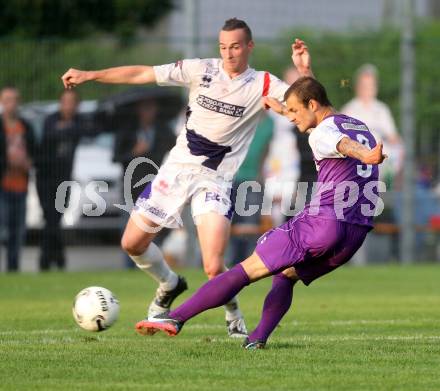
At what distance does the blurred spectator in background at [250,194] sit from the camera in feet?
57.3

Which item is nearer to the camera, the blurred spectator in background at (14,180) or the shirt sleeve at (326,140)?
the shirt sleeve at (326,140)

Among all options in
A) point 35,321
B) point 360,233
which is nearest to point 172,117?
point 35,321

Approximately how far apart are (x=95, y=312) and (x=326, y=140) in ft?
Result: 7.16

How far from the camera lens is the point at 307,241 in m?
7.75

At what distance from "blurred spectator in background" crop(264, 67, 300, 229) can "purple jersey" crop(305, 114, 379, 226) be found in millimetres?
9905

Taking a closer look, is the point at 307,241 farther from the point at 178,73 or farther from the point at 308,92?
the point at 178,73

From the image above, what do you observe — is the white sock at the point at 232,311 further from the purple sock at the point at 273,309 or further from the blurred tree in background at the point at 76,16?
the blurred tree in background at the point at 76,16

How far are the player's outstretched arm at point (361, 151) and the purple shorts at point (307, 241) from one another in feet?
1.79

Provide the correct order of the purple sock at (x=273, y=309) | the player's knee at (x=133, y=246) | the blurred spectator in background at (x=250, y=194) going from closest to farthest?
the purple sock at (x=273, y=309) < the player's knee at (x=133, y=246) < the blurred spectator in background at (x=250, y=194)

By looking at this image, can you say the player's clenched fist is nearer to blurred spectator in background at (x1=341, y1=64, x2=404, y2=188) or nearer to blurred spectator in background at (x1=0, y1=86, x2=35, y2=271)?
blurred spectator in background at (x1=0, y1=86, x2=35, y2=271)

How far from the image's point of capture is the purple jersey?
769 cm

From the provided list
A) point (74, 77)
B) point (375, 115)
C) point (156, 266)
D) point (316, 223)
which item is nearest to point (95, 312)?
point (156, 266)

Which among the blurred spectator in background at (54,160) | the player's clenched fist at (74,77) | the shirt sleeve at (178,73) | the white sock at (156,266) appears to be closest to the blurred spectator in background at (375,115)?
the blurred spectator in background at (54,160)

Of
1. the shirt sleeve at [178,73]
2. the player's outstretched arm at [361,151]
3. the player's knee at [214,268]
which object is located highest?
the shirt sleeve at [178,73]
